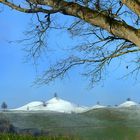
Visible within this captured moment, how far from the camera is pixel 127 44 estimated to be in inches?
516

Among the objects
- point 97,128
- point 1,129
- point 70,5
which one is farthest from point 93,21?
point 97,128

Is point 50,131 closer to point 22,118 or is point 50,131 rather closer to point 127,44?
point 22,118

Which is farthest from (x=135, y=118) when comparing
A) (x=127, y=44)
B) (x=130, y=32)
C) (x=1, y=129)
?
(x=130, y=32)

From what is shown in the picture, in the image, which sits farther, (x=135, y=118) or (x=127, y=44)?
(x=135, y=118)

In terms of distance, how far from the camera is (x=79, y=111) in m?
21.5

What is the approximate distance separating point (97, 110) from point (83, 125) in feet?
2.60

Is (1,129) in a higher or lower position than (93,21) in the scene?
lower

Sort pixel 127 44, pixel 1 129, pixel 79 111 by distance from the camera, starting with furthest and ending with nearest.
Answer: pixel 79 111 < pixel 1 129 < pixel 127 44

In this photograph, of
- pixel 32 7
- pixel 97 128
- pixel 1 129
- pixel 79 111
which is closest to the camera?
pixel 32 7

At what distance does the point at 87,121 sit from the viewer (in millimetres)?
20016

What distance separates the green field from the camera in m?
18.6

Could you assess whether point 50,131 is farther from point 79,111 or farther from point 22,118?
point 79,111

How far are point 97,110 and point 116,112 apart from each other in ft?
3.86

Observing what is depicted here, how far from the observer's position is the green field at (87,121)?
1864 cm
